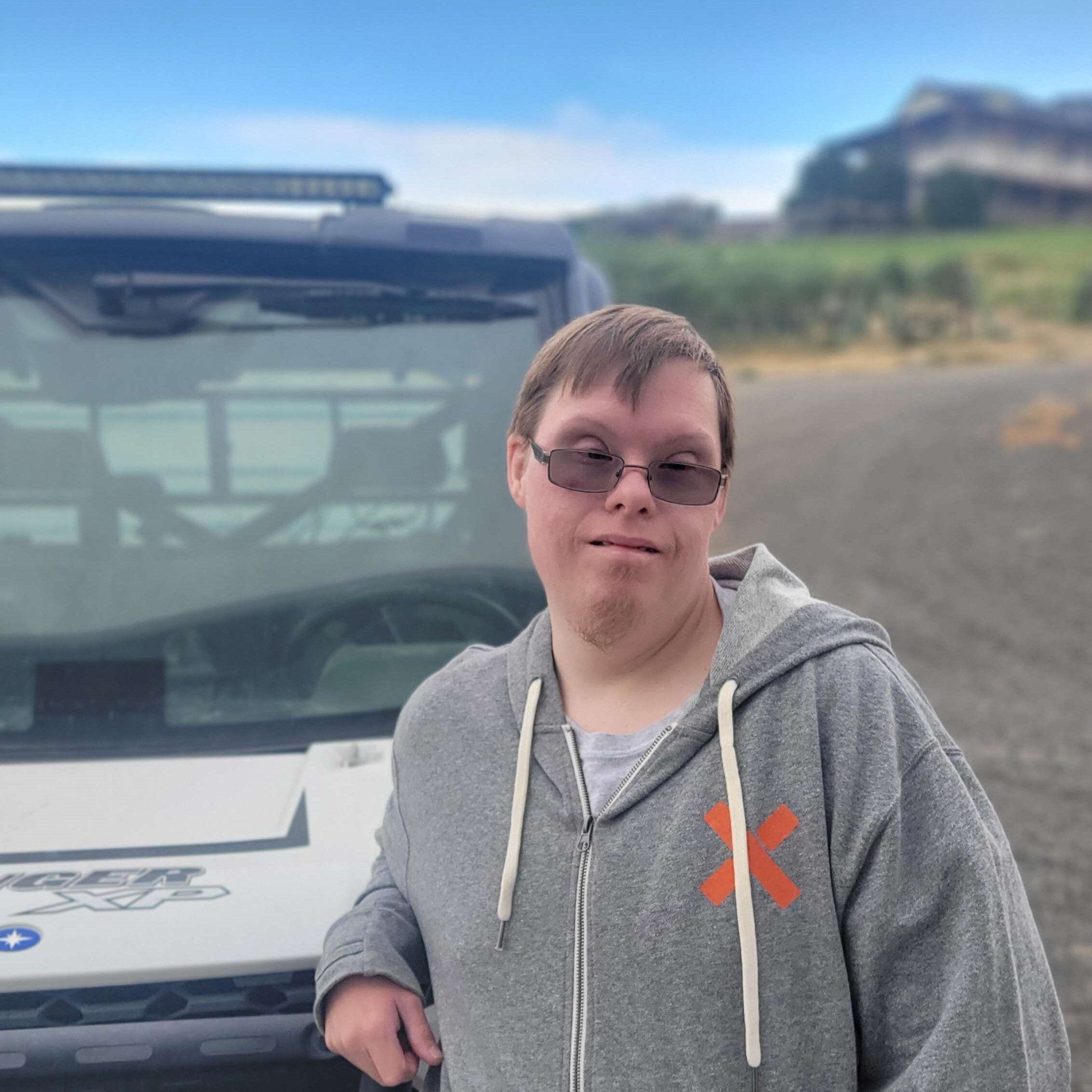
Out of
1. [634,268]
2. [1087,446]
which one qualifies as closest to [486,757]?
[1087,446]

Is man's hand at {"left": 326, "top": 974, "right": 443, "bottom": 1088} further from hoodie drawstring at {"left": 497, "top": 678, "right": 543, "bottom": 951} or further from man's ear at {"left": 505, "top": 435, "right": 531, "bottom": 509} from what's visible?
man's ear at {"left": 505, "top": 435, "right": 531, "bottom": 509}

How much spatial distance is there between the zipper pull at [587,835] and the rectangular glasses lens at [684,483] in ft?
1.30

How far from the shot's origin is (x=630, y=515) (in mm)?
1514

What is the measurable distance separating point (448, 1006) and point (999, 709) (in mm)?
6772

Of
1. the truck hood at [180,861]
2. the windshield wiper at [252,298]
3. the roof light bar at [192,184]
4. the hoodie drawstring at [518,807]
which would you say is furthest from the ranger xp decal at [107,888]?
the roof light bar at [192,184]

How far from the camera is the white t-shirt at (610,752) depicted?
1501 mm

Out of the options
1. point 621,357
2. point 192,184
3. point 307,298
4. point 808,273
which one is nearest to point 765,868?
point 621,357

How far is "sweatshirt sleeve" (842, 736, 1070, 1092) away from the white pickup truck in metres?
0.86

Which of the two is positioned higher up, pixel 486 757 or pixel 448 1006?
pixel 486 757

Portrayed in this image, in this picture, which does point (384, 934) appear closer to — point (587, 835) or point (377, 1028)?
point (377, 1028)

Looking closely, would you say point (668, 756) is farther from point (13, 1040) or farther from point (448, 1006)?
point (13, 1040)

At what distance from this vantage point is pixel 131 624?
2.33 metres

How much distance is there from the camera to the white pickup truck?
2.20 meters

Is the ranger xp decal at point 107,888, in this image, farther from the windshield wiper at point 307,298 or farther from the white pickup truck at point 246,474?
the windshield wiper at point 307,298
